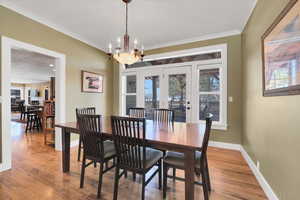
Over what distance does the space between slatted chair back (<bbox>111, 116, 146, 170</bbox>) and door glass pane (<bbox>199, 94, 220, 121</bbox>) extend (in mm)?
2517

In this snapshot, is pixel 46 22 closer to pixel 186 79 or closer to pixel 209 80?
pixel 186 79

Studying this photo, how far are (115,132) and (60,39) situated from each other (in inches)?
113

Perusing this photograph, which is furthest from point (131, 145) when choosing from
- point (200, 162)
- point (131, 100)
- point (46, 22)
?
point (131, 100)

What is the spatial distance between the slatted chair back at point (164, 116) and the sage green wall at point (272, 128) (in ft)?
4.26

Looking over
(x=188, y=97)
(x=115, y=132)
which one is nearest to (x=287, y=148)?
(x=115, y=132)

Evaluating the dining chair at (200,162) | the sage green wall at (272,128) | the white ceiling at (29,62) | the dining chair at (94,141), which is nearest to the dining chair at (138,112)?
the dining chair at (94,141)

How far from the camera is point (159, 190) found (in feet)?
6.04

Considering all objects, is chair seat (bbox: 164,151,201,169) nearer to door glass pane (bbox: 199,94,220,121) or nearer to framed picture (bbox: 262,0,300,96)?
framed picture (bbox: 262,0,300,96)

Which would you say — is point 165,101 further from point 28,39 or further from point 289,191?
point 28,39

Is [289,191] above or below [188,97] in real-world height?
below

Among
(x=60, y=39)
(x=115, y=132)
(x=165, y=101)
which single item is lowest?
(x=115, y=132)

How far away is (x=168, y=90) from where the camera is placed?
13.3 feet

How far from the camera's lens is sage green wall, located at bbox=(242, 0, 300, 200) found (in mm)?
1254

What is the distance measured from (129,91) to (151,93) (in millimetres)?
841
